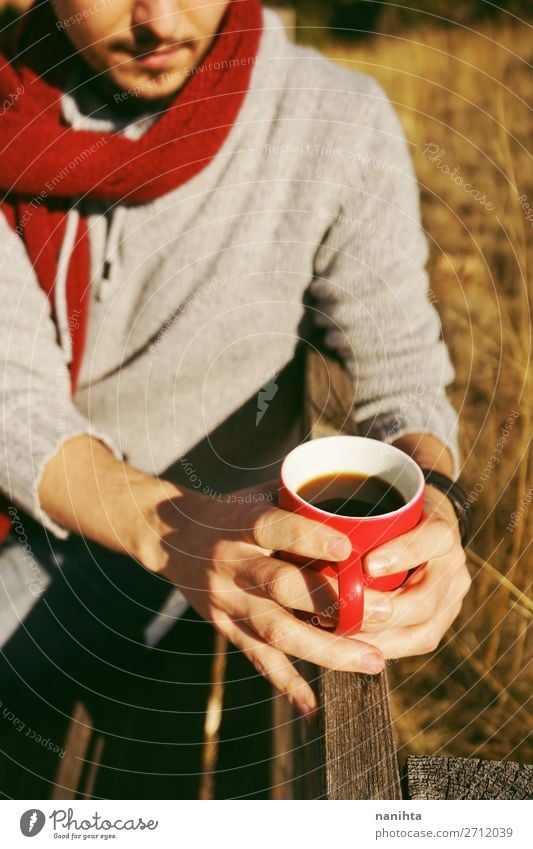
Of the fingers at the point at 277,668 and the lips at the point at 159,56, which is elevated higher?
the lips at the point at 159,56

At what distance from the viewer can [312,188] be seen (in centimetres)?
56

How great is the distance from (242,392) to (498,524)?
282 mm

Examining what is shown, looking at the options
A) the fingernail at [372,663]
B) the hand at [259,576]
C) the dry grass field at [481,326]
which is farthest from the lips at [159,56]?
the fingernail at [372,663]

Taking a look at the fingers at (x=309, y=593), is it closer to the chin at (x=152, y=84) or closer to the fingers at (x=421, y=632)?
the fingers at (x=421, y=632)

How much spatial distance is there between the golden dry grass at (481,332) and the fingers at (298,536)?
0.38 m

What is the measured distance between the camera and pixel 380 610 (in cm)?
35

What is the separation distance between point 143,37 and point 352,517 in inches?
14.5

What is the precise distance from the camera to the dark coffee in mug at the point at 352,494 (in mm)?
368

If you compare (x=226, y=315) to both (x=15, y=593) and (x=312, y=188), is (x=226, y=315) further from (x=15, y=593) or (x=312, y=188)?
(x=15, y=593)

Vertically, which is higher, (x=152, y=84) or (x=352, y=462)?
(x=152, y=84)

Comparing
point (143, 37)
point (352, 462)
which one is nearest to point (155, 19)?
point (143, 37)

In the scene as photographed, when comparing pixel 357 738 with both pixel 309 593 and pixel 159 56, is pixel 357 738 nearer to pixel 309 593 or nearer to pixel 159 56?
pixel 309 593

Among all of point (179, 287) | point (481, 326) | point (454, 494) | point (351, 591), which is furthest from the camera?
point (481, 326)
